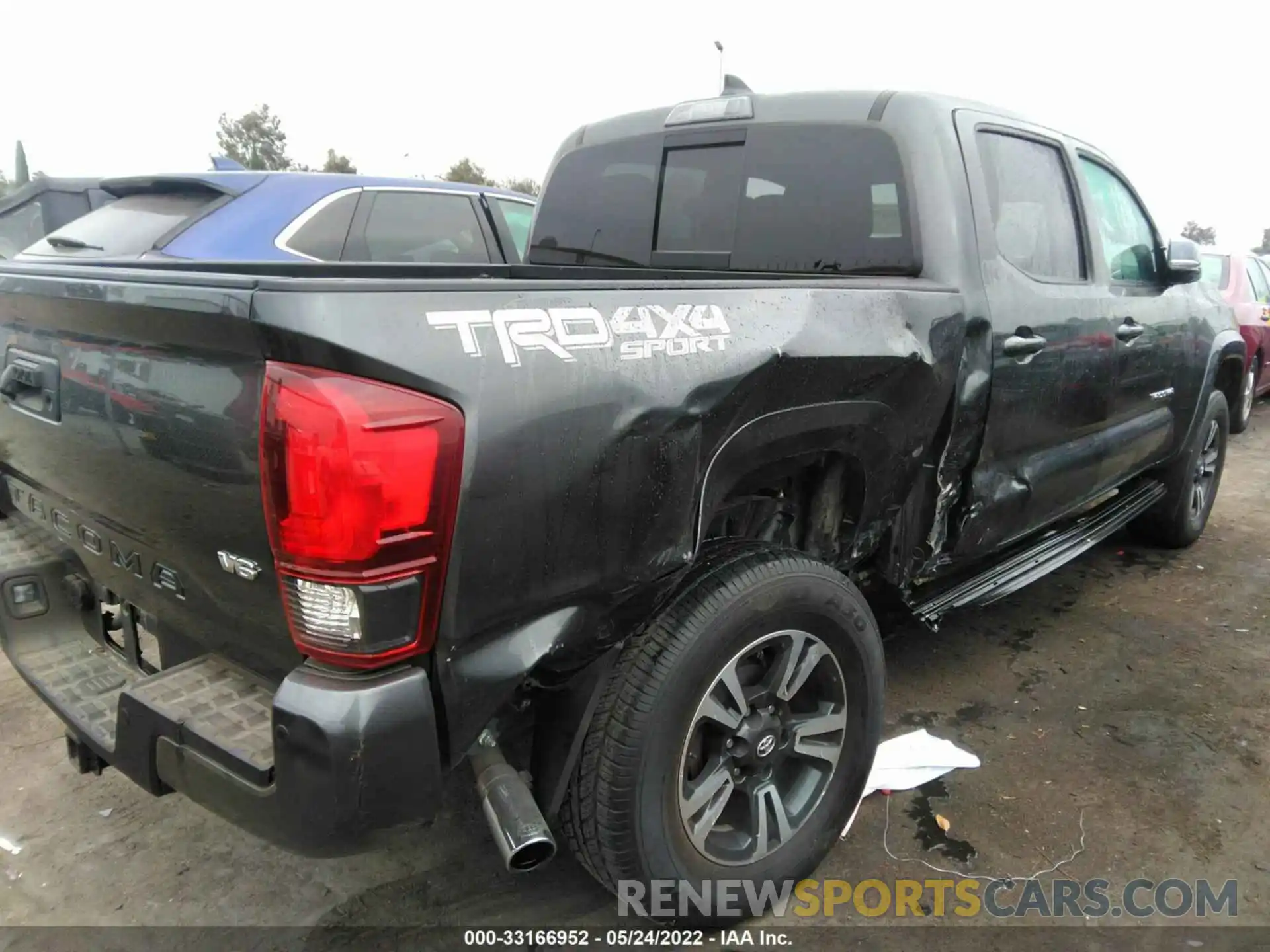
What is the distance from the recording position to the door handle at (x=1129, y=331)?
11.2ft

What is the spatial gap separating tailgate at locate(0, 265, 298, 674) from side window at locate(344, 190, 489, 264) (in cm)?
268

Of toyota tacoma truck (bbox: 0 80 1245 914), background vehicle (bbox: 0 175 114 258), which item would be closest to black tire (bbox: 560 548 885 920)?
toyota tacoma truck (bbox: 0 80 1245 914)

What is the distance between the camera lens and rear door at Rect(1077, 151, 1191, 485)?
3461 millimetres

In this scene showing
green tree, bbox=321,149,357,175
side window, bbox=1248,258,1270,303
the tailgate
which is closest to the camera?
the tailgate

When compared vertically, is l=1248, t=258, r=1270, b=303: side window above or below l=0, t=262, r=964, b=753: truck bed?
below

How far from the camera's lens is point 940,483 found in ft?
9.01

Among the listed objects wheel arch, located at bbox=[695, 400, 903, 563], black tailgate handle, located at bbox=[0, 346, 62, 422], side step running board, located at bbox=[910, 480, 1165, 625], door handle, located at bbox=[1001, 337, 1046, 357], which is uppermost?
black tailgate handle, located at bbox=[0, 346, 62, 422]

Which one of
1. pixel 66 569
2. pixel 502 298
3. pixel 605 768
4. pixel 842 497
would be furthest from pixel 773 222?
pixel 66 569

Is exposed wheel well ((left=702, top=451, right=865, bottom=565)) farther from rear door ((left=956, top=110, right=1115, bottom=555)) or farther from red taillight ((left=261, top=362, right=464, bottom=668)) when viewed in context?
red taillight ((left=261, top=362, right=464, bottom=668))

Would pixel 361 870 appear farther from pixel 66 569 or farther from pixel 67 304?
pixel 67 304

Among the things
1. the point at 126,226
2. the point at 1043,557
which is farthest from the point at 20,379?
the point at 1043,557

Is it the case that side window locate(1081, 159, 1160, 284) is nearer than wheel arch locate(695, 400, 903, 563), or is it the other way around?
wheel arch locate(695, 400, 903, 563)

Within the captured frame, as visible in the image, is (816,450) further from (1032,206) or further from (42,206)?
(42,206)

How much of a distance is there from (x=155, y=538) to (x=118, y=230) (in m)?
3.45
